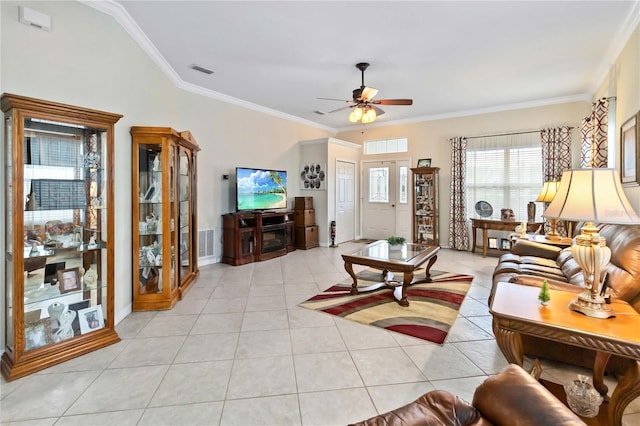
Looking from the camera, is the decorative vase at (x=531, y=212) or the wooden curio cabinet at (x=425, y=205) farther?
the wooden curio cabinet at (x=425, y=205)

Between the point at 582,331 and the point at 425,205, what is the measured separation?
17.8 ft

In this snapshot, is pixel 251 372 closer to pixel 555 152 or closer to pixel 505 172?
pixel 505 172

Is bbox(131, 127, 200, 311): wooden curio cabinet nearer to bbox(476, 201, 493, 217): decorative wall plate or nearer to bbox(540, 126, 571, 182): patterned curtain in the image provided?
bbox(476, 201, 493, 217): decorative wall plate

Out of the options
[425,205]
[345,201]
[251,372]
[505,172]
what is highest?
[505,172]

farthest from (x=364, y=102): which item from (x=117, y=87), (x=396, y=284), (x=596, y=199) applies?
(x=596, y=199)

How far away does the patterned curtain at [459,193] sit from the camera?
6223 millimetres

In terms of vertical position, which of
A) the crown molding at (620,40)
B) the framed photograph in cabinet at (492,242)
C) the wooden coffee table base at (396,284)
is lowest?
the wooden coffee table base at (396,284)

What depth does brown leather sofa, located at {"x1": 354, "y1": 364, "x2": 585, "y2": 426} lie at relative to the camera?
0.96m

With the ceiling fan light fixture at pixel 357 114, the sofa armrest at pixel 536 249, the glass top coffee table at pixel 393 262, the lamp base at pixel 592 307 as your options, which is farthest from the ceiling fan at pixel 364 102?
the lamp base at pixel 592 307

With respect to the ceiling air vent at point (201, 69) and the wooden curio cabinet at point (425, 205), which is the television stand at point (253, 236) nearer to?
the ceiling air vent at point (201, 69)

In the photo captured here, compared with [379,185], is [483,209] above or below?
below

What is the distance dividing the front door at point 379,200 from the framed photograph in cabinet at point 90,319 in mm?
5962

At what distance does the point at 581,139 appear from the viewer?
517 centimetres

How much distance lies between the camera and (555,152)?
17.6ft
